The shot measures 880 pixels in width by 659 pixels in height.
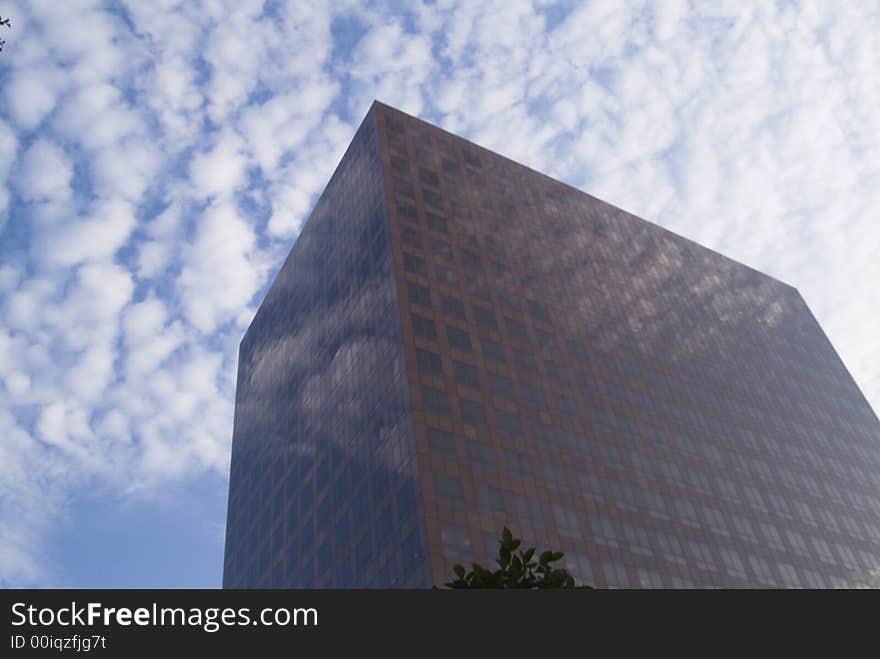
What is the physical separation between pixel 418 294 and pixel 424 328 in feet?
15.5

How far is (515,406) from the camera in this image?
84.8 meters

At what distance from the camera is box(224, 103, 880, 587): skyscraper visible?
7700 centimetres

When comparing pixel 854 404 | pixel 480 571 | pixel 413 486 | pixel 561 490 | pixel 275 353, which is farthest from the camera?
pixel 854 404

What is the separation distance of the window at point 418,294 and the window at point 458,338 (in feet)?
11.4

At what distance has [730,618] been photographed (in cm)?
2558

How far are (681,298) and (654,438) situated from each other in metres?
34.0

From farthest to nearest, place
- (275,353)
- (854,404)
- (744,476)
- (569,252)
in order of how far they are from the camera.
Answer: (854,404) → (275,353) → (569,252) → (744,476)

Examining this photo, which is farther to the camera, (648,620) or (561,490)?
(561,490)

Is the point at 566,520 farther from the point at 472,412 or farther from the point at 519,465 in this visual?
the point at 472,412

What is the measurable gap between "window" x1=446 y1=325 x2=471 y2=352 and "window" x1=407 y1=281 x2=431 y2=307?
348cm

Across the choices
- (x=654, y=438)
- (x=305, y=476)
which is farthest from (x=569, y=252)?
(x=305, y=476)

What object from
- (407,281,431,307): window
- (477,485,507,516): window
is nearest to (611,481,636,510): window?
(477,485,507,516): window

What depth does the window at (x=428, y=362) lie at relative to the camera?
7988 centimetres

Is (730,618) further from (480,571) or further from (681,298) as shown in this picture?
(681,298)
